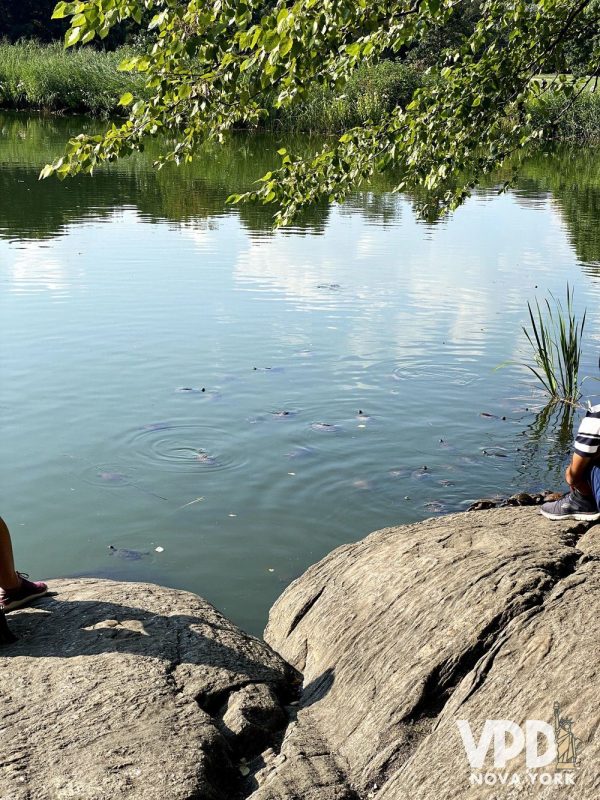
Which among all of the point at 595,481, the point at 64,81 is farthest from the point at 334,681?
the point at 64,81

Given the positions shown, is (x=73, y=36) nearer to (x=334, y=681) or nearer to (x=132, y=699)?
(x=132, y=699)

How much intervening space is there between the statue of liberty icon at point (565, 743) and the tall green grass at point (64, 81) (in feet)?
149

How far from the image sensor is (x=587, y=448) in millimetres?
5168

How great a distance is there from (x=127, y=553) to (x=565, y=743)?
4.51 metres

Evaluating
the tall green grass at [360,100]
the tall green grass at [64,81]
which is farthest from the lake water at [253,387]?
the tall green grass at [64,81]

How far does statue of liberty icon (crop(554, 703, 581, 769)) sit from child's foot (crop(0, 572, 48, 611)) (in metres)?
2.96

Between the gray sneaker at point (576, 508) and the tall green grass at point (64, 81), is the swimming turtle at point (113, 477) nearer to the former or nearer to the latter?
the gray sneaker at point (576, 508)

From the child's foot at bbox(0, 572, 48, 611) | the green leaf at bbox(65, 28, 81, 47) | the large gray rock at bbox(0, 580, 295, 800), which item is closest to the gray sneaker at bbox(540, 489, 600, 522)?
the large gray rock at bbox(0, 580, 295, 800)

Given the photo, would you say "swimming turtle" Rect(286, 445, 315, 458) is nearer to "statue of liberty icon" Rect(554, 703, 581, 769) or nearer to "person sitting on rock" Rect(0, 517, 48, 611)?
"person sitting on rock" Rect(0, 517, 48, 611)

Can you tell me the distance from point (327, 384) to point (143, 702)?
726cm

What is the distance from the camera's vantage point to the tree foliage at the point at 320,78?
563cm

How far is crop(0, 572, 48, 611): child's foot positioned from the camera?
5.14 m

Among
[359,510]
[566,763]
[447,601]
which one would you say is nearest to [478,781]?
[566,763]

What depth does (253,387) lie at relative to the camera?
11.0 m
